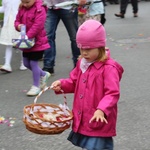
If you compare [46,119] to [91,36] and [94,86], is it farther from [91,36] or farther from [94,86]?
[91,36]

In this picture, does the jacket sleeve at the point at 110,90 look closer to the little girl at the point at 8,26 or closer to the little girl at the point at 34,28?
the little girl at the point at 34,28

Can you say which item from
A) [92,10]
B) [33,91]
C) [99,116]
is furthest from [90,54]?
[92,10]

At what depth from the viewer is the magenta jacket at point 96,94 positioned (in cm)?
309

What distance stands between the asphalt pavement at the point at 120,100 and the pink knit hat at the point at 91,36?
4.45 ft

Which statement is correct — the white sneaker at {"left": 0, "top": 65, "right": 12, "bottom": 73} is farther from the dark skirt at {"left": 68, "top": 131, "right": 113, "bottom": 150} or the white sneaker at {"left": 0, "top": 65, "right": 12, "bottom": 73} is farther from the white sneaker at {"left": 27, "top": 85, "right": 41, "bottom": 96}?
the dark skirt at {"left": 68, "top": 131, "right": 113, "bottom": 150}

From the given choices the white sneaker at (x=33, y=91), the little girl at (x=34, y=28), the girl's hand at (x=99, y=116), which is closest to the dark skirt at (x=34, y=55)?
the little girl at (x=34, y=28)

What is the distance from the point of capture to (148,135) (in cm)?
441

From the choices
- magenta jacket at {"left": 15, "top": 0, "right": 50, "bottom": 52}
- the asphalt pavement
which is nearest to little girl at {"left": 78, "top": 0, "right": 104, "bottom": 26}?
the asphalt pavement

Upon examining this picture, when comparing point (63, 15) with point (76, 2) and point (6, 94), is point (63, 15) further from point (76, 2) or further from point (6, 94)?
point (6, 94)

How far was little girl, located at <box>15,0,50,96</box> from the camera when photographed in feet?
18.6

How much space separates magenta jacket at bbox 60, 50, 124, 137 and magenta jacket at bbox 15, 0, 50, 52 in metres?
2.54

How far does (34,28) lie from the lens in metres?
5.65

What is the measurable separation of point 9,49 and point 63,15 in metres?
1.24

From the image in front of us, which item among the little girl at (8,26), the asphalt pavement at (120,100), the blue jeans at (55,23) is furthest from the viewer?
the little girl at (8,26)
